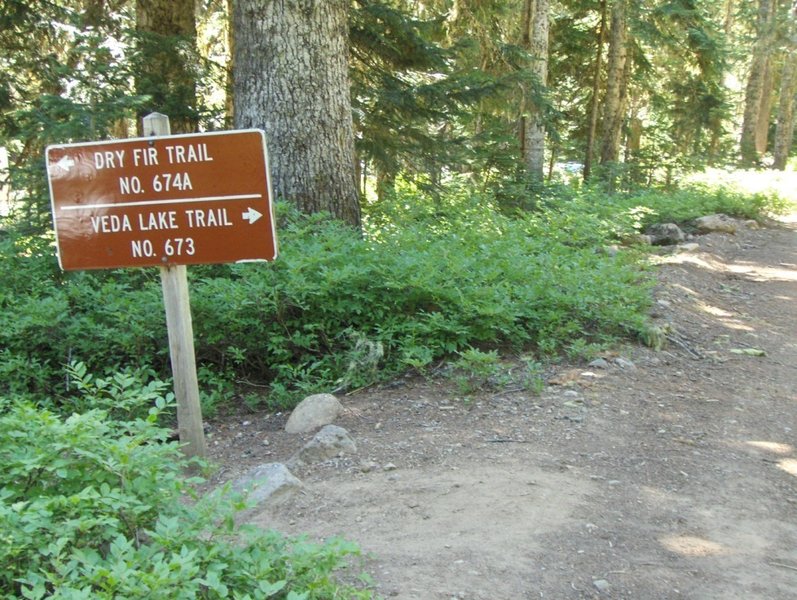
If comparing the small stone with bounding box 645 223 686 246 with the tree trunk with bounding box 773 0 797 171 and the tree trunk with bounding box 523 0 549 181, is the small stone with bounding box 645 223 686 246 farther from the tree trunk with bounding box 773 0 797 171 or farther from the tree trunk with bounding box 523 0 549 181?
the tree trunk with bounding box 773 0 797 171

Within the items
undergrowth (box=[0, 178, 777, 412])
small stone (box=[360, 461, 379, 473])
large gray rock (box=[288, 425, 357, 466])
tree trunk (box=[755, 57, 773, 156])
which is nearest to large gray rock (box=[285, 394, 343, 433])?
undergrowth (box=[0, 178, 777, 412])

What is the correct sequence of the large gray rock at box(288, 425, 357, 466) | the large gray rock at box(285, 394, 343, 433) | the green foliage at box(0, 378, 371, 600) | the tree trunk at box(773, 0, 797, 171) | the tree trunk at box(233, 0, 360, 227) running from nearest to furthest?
the green foliage at box(0, 378, 371, 600)
the large gray rock at box(288, 425, 357, 466)
the large gray rock at box(285, 394, 343, 433)
the tree trunk at box(233, 0, 360, 227)
the tree trunk at box(773, 0, 797, 171)

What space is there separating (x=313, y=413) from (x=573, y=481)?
1.98 meters

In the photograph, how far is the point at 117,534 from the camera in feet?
9.43

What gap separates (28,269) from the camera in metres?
7.43

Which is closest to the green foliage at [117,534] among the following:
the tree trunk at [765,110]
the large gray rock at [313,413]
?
the large gray rock at [313,413]

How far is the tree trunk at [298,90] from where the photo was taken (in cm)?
811

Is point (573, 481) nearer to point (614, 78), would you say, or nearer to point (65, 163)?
point (65, 163)

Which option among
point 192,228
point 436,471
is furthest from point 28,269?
point 436,471

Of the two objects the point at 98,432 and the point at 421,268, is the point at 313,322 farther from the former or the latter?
the point at 98,432

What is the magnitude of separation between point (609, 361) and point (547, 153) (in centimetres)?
2748

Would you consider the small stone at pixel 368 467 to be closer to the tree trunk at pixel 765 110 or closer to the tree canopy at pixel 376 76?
the tree canopy at pixel 376 76

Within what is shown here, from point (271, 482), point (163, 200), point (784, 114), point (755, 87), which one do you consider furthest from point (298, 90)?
point (784, 114)

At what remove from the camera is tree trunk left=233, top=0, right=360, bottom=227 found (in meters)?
8.11
